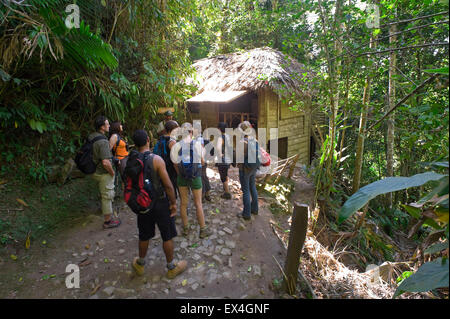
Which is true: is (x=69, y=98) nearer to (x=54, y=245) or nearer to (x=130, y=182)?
(x=54, y=245)

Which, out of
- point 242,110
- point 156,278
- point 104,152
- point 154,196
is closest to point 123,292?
point 156,278

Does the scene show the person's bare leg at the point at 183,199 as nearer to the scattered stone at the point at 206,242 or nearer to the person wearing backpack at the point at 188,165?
the person wearing backpack at the point at 188,165

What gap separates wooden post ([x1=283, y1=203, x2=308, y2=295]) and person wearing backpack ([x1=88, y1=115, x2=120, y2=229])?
268 cm

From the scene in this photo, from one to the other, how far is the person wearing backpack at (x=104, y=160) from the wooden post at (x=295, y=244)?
268cm

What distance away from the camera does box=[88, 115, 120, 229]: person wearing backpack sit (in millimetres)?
3508

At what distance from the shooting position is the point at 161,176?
2643 millimetres

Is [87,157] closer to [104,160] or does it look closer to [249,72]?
[104,160]

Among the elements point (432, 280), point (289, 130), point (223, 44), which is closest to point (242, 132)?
point (432, 280)

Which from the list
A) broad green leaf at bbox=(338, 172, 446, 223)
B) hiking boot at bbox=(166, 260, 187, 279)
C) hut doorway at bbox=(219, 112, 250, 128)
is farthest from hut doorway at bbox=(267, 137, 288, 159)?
broad green leaf at bbox=(338, 172, 446, 223)

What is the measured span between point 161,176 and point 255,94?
7.72 meters

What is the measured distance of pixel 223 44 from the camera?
13.1 m

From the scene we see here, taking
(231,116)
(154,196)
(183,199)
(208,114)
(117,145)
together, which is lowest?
(183,199)

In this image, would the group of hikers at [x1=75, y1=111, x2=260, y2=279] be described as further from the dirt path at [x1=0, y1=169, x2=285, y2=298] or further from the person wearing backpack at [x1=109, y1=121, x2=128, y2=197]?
the dirt path at [x1=0, y1=169, x2=285, y2=298]

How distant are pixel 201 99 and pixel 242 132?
14.9ft
